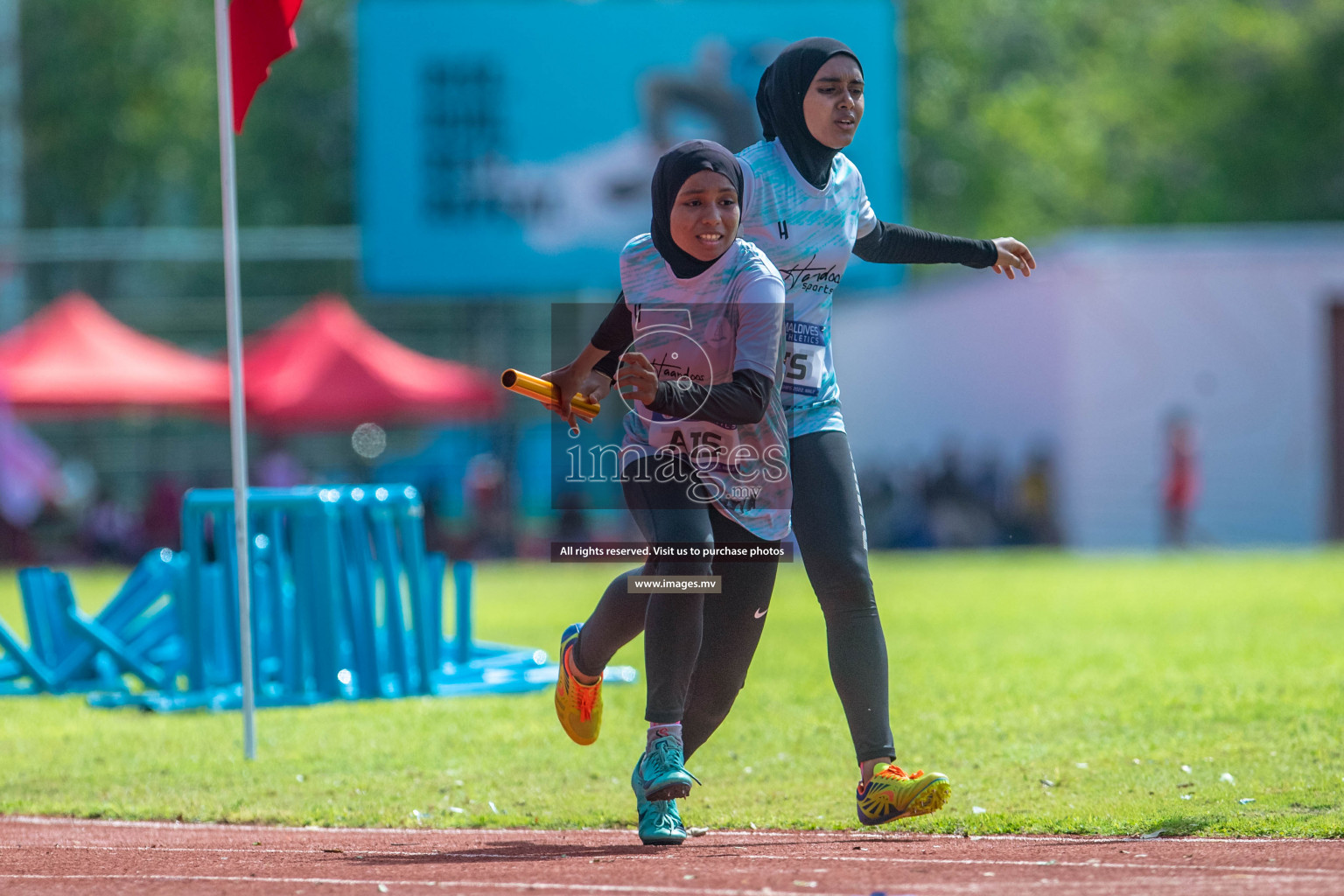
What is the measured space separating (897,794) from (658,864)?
0.73 m

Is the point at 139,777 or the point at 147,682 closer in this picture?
the point at 139,777

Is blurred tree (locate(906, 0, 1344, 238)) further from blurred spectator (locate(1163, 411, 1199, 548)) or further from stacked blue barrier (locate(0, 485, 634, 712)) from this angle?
stacked blue barrier (locate(0, 485, 634, 712))

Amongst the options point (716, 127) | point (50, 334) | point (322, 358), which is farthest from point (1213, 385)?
point (50, 334)

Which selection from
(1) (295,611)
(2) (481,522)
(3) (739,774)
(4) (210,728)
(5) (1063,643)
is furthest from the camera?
(2) (481,522)

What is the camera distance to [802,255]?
551cm

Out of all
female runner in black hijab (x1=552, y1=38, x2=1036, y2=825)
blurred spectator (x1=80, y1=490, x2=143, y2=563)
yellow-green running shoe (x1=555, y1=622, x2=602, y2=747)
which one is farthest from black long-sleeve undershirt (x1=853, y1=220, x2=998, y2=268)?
blurred spectator (x1=80, y1=490, x2=143, y2=563)

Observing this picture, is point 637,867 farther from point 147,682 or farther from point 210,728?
point 147,682

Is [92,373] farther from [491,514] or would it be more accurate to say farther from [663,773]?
[663,773]

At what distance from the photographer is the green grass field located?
6.26 m

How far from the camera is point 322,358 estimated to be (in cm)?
2573

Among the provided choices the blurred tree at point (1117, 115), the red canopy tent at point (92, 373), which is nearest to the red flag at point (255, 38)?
the red canopy tent at point (92, 373)

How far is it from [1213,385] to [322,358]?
14281 mm

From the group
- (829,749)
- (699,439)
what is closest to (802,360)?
(699,439)

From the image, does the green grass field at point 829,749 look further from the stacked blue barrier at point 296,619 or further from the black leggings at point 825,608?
the black leggings at point 825,608
